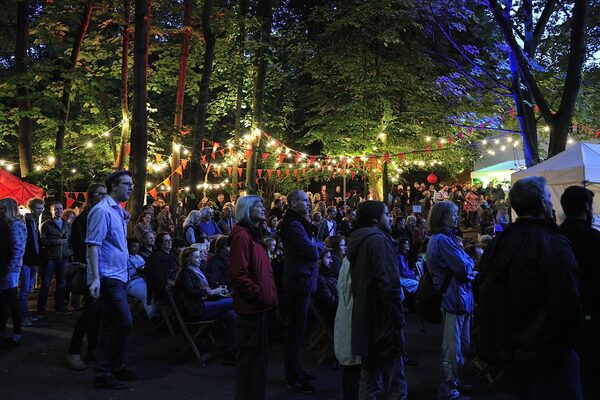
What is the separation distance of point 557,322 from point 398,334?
58.3 inches

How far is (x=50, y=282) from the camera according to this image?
877 cm

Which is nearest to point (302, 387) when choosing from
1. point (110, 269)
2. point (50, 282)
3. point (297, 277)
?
point (297, 277)

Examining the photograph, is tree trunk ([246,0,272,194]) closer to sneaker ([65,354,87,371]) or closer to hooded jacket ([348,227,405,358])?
sneaker ([65,354,87,371])

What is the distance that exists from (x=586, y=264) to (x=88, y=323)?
4.69 m

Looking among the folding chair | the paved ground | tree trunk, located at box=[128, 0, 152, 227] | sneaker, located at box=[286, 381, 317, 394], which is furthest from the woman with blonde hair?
sneaker, located at box=[286, 381, 317, 394]

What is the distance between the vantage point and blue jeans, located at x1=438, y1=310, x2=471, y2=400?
486cm

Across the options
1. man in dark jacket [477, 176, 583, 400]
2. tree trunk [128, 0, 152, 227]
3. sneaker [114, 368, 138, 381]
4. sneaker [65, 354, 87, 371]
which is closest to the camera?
man in dark jacket [477, 176, 583, 400]

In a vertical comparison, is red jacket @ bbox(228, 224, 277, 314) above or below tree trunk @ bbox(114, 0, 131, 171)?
below

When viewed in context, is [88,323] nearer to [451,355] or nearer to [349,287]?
[349,287]

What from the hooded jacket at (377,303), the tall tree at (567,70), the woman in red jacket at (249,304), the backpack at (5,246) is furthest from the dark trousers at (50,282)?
the tall tree at (567,70)

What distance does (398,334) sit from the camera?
12.2 ft

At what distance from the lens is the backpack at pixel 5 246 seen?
643 centimetres

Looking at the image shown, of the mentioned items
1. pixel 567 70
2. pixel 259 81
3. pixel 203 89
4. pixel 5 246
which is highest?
pixel 259 81

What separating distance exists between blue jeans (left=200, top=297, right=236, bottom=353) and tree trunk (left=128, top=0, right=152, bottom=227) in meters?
4.16
